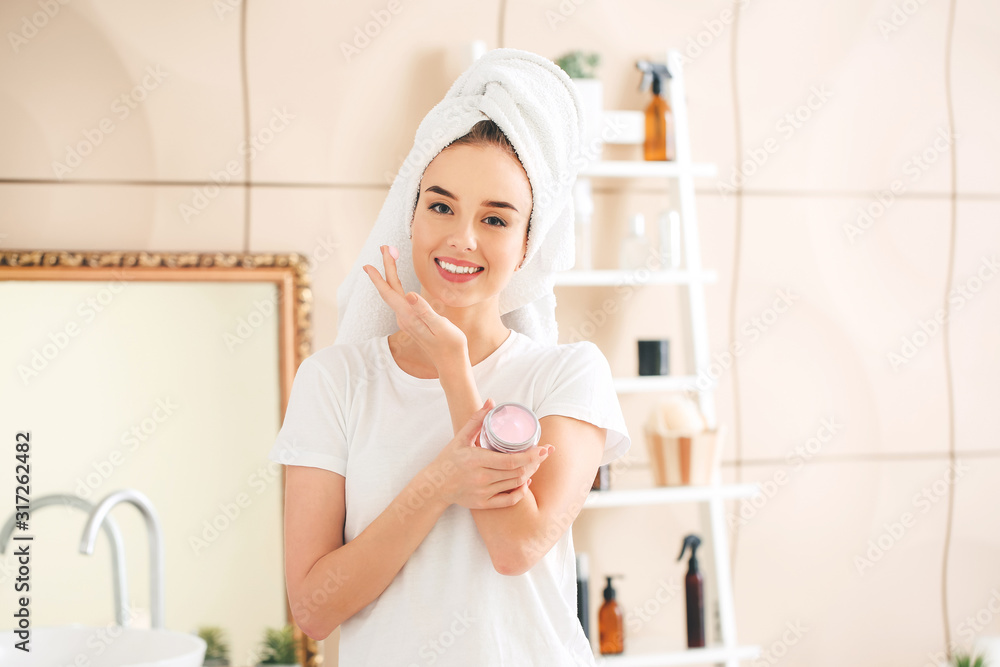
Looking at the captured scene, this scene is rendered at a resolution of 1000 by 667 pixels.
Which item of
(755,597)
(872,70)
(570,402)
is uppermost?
(872,70)

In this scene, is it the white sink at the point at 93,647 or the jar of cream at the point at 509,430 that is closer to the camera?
the jar of cream at the point at 509,430

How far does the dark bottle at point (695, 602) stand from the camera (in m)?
1.73

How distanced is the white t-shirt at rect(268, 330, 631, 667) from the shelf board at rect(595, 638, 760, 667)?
916 mm

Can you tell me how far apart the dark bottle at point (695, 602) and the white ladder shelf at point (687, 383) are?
1.0 inches

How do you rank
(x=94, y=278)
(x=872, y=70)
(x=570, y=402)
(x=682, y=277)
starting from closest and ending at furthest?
1. (x=570, y=402)
2. (x=94, y=278)
3. (x=682, y=277)
4. (x=872, y=70)

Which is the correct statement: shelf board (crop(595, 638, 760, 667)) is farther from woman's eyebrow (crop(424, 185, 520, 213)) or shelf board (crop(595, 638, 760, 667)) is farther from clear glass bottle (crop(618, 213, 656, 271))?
woman's eyebrow (crop(424, 185, 520, 213))

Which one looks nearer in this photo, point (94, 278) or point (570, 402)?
point (570, 402)

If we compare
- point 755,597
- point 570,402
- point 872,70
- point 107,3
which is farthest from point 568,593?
point 872,70

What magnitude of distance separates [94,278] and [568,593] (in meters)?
1.27

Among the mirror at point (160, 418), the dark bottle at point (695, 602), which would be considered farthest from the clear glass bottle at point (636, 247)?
the mirror at point (160, 418)

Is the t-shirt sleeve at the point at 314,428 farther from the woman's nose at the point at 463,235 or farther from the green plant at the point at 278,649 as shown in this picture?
the green plant at the point at 278,649

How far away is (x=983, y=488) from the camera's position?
6.80 feet

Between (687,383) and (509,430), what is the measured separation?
1.12 metres

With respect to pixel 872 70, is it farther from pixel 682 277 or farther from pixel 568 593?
pixel 568 593
